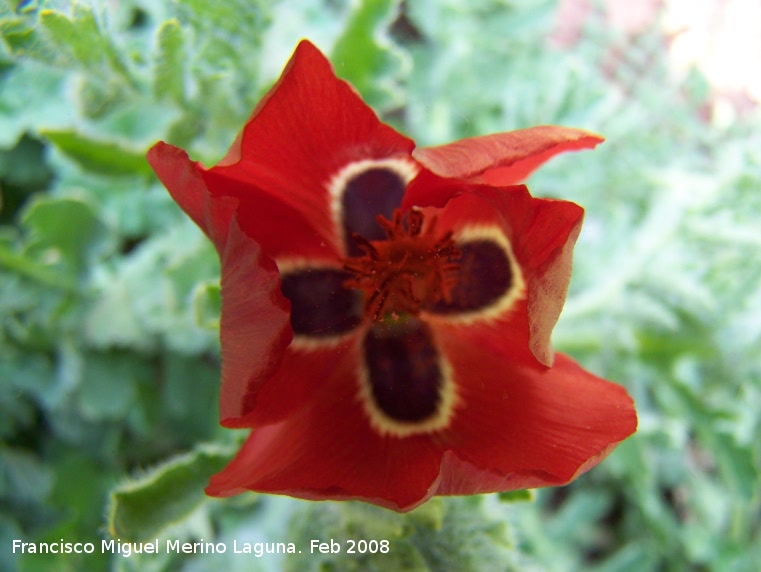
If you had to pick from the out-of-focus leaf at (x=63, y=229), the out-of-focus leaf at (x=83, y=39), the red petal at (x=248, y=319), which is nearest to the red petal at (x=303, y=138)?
the red petal at (x=248, y=319)

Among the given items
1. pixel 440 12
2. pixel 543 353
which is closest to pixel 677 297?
pixel 440 12

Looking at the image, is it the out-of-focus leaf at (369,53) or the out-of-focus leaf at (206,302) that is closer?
the out-of-focus leaf at (206,302)

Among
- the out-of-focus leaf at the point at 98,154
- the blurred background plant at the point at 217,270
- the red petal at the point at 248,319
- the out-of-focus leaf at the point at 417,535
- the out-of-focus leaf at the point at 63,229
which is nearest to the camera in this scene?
the red petal at the point at 248,319

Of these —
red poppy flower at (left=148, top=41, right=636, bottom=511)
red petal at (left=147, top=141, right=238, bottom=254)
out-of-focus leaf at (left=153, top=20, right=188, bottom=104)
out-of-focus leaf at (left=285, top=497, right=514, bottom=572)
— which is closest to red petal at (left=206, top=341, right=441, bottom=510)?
red poppy flower at (left=148, top=41, right=636, bottom=511)

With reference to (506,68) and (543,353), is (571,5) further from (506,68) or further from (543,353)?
(543,353)

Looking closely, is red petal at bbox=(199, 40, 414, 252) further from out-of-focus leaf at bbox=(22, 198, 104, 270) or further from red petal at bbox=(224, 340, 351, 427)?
out-of-focus leaf at bbox=(22, 198, 104, 270)

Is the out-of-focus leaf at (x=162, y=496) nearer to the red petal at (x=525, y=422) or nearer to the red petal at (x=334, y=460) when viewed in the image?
the red petal at (x=334, y=460)

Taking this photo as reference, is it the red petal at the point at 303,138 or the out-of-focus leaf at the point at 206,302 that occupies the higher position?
the red petal at the point at 303,138
